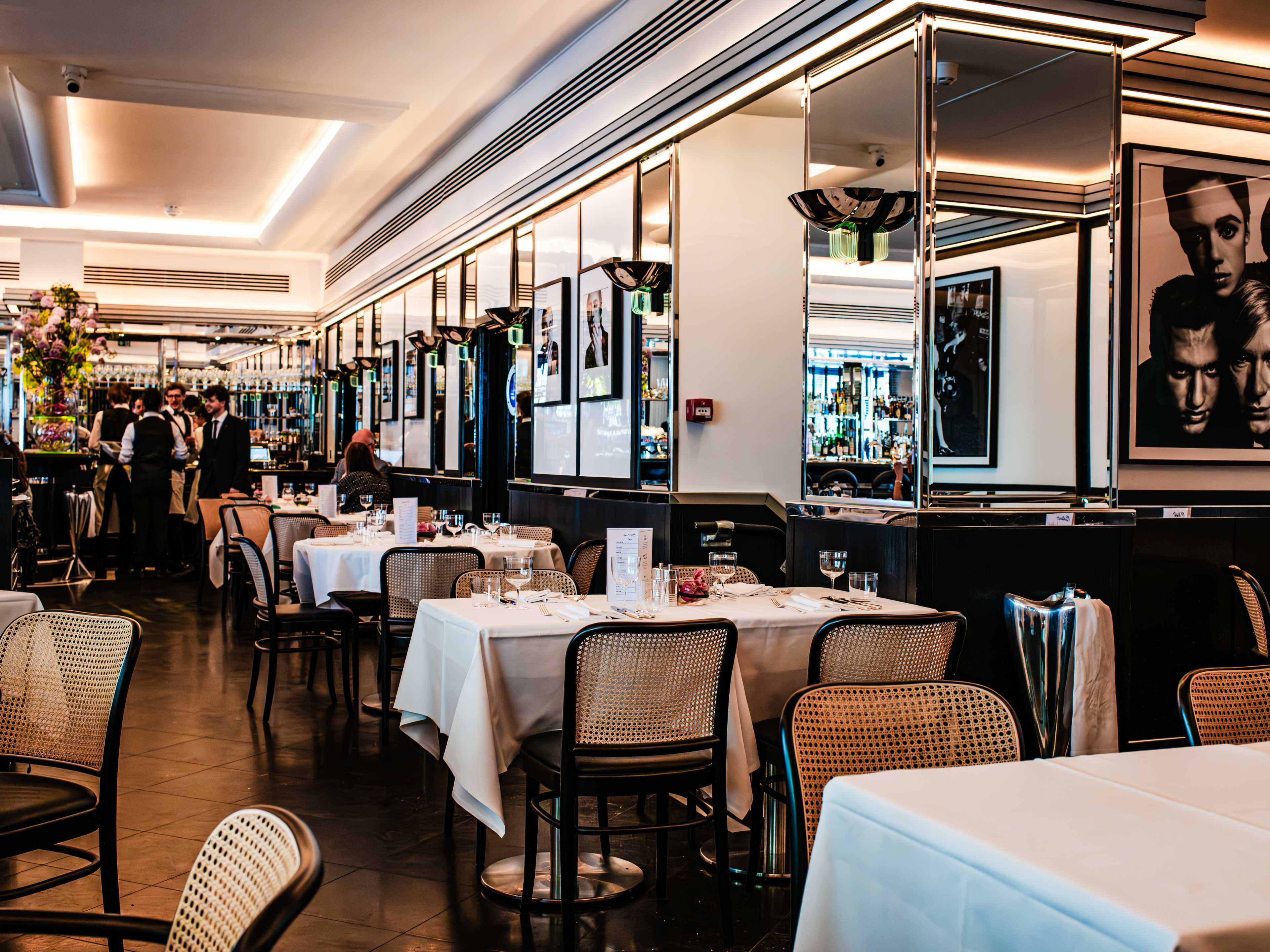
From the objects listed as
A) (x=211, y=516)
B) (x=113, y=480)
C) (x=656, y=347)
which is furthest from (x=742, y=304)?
(x=113, y=480)

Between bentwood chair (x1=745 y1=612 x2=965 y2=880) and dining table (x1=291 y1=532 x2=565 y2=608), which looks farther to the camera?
dining table (x1=291 y1=532 x2=565 y2=608)

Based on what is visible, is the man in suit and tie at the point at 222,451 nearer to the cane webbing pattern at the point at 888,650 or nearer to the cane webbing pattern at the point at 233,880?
the cane webbing pattern at the point at 888,650

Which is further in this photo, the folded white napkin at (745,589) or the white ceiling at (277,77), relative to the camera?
the white ceiling at (277,77)

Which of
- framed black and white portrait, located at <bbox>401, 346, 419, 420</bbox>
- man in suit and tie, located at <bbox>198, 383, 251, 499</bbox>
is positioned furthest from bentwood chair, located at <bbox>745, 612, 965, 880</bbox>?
framed black and white portrait, located at <bbox>401, 346, 419, 420</bbox>

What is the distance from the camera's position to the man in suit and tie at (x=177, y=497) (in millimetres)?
11453

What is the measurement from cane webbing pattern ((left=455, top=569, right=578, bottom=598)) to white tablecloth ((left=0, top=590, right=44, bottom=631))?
1.45 m

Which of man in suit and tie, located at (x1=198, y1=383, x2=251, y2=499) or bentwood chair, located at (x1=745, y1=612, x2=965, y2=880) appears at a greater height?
man in suit and tie, located at (x1=198, y1=383, x2=251, y2=499)

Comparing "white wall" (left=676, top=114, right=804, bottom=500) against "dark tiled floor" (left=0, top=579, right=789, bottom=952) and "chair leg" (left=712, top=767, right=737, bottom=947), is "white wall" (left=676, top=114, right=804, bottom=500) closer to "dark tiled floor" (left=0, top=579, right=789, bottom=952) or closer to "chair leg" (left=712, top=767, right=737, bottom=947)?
"dark tiled floor" (left=0, top=579, right=789, bottom=952)

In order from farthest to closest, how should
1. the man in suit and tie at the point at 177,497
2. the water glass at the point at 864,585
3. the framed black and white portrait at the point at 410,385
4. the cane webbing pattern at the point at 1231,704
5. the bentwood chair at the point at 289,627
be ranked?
1. the framed black and white portrait at the point at 410,385
2. the man in suit and tie at the point at 177,497
3. the bentwood chair at the point at 289,627
4. the water glass at the point at 864,585
5. the cane webbing pattern at the point at 1231,704

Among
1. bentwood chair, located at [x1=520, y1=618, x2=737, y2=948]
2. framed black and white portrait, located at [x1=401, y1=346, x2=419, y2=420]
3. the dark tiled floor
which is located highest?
framed black and white portrait, located at [x1=401, y1=346, x2=419, y2=420]

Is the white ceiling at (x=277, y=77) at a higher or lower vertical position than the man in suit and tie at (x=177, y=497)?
higher

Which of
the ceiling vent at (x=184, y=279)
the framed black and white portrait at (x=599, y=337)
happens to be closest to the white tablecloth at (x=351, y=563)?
the framed black and white portrait at (x=599, y=337)

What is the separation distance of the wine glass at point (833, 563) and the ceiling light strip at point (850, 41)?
5.03ft

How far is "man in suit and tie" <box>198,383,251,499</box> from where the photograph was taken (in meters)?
10.4
